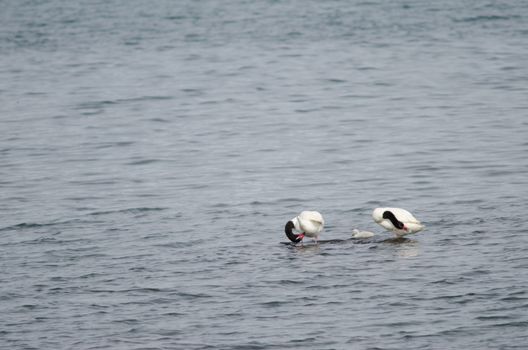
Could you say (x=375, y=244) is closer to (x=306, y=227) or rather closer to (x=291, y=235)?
(x=306, y=227)

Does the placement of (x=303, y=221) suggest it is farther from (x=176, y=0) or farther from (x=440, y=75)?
(x=176, y=0)

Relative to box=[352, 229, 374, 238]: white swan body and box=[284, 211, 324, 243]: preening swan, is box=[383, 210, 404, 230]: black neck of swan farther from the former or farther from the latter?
box=[284, 211, 324, 243]: preening swan

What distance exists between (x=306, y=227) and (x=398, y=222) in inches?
52.2

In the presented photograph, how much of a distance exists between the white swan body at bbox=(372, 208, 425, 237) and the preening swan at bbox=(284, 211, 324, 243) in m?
0.89

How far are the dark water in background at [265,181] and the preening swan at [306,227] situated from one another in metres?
0.36

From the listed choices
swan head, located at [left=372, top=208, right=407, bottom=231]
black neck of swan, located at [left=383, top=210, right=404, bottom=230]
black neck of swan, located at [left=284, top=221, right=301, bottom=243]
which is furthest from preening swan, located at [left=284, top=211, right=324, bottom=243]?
black neck of swan, located at [left=383, top=210, right=404, bottom=230]

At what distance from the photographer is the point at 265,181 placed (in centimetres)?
2166

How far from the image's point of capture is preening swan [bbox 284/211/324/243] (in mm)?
15820

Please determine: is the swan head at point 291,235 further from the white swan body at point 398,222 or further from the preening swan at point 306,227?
the white swan body at point 398,222

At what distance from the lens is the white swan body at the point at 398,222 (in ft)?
51.2

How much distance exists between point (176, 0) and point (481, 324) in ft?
153

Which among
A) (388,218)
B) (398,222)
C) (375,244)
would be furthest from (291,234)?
(398,222)

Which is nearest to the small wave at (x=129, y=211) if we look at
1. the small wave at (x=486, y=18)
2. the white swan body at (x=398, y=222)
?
the white swan body at (x=398, y=222)

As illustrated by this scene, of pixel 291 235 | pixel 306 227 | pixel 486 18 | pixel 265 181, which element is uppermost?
pixel 306 227
